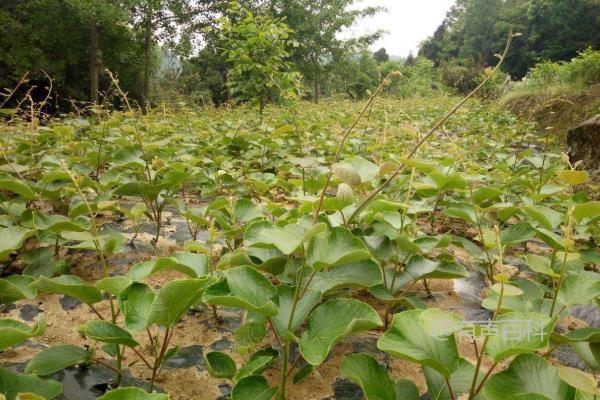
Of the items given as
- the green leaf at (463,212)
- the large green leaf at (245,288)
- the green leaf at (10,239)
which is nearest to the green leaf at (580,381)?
the large green leaf at (245,288)

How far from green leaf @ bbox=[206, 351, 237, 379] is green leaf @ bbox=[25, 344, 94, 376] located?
27cm

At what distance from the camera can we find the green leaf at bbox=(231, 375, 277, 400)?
859mm

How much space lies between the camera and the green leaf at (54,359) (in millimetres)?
909

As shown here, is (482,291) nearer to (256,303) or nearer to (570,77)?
(256,303)

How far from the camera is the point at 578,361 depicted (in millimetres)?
1285

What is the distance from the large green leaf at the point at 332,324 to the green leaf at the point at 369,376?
0.16 feet

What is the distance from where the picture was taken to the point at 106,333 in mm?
895

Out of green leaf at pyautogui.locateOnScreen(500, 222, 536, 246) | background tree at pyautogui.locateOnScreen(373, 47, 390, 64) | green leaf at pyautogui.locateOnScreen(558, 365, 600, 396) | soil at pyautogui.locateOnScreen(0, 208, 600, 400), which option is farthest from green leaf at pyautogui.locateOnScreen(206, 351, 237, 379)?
background tree at pyautogui.locateOnScreen(373, 47, 390, 64)

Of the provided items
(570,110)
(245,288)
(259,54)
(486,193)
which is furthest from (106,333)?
(570,110)

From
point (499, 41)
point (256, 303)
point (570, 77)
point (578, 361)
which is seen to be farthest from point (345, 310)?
point (499, 41)

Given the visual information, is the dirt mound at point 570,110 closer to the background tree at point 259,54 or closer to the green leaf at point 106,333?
the background tree at point 259,54

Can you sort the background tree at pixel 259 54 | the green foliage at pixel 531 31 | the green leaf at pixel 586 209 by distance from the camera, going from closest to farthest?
1. the green leaf at pixel 586 209
2. the background tree at pixel 259 54
3. the green foliage at pixel 531 31

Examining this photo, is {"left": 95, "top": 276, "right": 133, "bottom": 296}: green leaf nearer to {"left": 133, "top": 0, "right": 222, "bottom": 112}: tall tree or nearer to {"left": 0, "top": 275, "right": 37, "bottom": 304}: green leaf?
{"left": 0, "top": 275, "right": 37, "bottom": 304}: green leaf

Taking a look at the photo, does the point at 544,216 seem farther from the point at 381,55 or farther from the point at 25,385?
the point at 381,55
